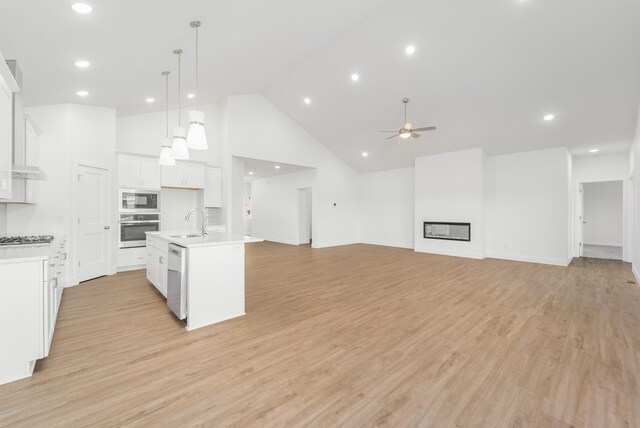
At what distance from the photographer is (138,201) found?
558 cm

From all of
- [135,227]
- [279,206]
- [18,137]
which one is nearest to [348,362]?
[18,137]

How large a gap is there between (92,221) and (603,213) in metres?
15.0

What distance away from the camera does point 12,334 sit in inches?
81.6

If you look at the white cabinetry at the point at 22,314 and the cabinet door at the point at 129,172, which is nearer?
the white cabinetry at the point at 22,314

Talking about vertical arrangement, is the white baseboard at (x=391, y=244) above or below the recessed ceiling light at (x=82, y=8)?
below

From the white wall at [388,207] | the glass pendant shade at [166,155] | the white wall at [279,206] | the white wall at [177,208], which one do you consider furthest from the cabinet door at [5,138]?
the white wall at [388,207]

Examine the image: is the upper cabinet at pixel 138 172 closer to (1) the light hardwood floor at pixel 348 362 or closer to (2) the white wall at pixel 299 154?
(2) the white wall at pixel 299 154

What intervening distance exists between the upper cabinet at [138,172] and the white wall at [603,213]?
13962mm

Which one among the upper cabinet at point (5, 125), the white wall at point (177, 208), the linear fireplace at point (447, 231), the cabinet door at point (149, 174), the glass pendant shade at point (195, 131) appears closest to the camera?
the upper cabinet at point (5, 125)

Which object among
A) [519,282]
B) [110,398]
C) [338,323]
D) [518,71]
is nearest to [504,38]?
[518,71]

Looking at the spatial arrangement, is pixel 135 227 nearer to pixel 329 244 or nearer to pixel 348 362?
pixel 348 362

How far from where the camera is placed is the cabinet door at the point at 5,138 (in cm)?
235

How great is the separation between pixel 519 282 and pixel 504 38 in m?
4.01

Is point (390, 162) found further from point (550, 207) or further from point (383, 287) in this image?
point (383, 287)
